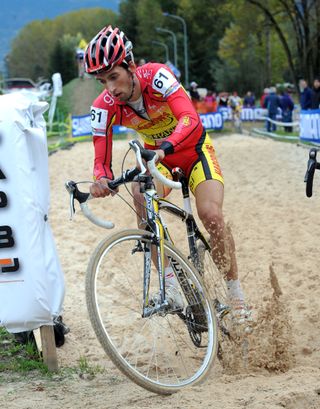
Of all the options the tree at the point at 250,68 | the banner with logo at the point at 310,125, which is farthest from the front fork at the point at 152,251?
the tree at the point at 250,68

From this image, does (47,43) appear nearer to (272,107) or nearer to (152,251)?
(272,107)

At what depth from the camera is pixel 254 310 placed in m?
6.36

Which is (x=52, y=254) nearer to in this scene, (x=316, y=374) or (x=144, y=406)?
(x=144, y=406)

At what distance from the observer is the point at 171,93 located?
4832mm

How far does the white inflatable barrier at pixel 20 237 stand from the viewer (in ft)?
15.1

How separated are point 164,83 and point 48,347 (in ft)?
6.31

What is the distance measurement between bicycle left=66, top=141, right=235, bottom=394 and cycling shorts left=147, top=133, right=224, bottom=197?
0.08 meters

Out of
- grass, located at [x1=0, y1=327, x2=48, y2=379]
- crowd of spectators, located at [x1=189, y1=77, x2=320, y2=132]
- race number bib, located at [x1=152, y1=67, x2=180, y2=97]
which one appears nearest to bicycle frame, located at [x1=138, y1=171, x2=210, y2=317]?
race number bib, located at [x1=152, y1=67, x2=180, y2=97]

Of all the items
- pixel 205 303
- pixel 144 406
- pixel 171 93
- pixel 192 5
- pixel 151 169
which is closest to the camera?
pixel 144 406

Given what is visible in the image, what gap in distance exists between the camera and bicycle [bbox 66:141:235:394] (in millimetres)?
3893

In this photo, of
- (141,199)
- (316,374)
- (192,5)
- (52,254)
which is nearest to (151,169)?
(141,199)

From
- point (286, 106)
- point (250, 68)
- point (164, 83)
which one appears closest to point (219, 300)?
point (164, 83)

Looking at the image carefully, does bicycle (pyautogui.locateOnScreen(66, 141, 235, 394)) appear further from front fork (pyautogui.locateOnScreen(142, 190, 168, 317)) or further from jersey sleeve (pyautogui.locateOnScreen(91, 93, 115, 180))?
jersey sleeve (pyautogui.locateOnScreen(91, 93, 115, 180))

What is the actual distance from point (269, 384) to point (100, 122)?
7.03 ft
